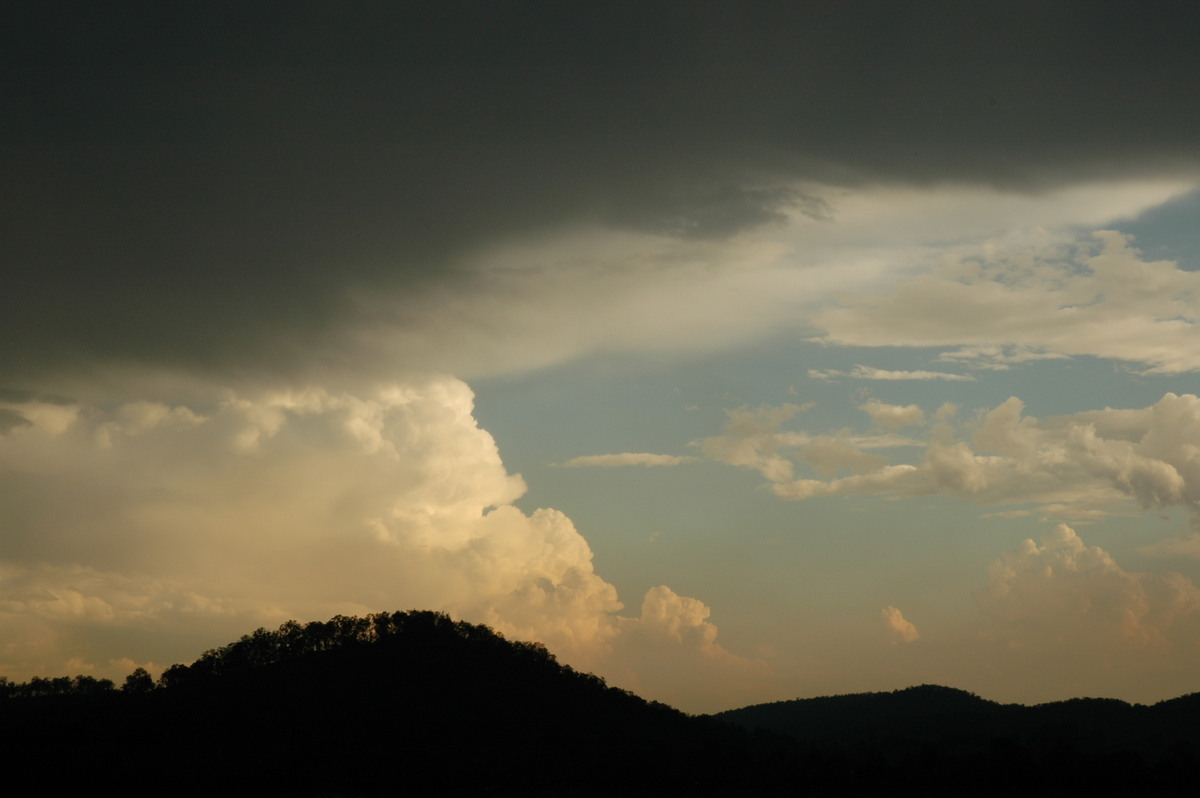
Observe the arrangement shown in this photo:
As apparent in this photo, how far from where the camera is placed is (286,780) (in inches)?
7579

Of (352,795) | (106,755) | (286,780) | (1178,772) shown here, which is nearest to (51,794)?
(106,755)

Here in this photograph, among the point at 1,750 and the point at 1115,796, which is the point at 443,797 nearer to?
the point at 1,750

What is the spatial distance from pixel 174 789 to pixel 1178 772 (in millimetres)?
194430

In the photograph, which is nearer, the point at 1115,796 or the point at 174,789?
the point at 174,789

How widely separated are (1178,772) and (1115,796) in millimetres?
14912

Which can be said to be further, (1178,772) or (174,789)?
(1178,772)

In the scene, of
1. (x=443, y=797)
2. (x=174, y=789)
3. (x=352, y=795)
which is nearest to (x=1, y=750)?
(x=174, y=789)

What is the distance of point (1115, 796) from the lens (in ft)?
645

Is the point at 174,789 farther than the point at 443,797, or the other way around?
the point at 443,797

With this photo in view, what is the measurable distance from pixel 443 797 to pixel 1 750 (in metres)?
83.4

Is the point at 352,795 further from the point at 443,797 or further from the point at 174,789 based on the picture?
the point at 174,789

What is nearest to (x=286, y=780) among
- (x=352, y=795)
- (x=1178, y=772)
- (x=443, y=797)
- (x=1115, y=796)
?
(x=352, y=795)

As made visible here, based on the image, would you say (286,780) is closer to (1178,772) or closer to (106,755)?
(106,755)

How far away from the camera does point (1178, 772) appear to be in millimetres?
199500
